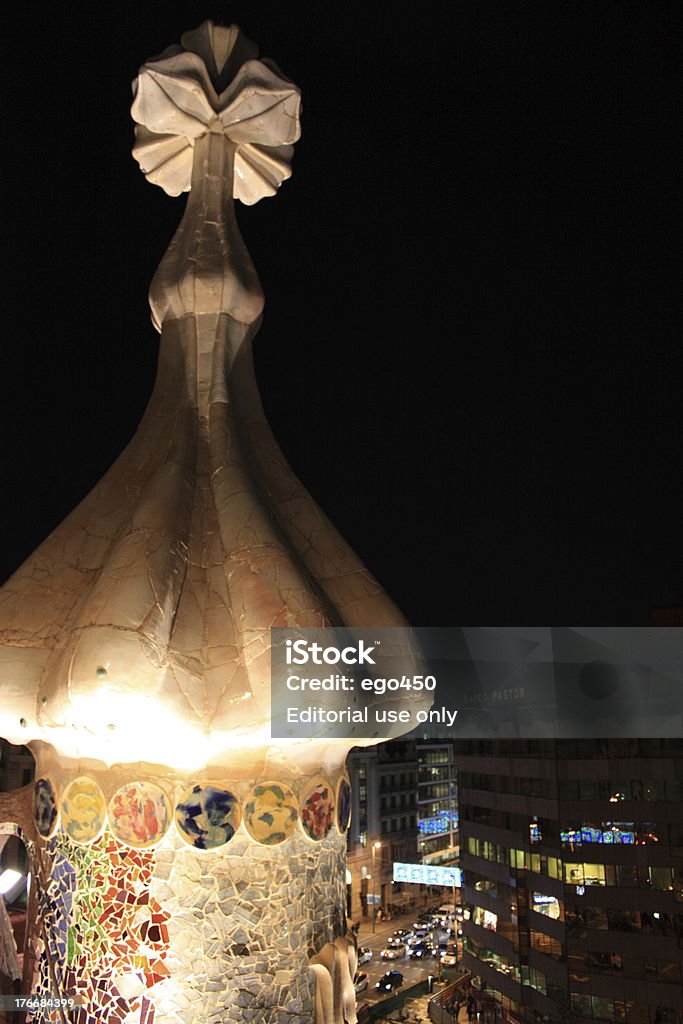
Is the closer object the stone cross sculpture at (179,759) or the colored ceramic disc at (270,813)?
the stone cross sculpture at (179,759)

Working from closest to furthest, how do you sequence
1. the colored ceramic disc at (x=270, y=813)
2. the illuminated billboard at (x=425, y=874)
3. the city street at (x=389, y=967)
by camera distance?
the colored ceramic disc at (x=270, y=813)
the illuminated billboard at (x=425, y=874)
the city street at (x=389, y=967)

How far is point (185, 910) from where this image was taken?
2602 millimetres

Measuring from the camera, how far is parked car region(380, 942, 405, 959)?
40.5 feet

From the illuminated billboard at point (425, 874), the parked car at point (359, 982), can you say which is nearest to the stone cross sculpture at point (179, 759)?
the parked car at point (359, 982)

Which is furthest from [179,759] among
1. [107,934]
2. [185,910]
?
[107,934]

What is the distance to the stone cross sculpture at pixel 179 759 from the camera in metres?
2.58

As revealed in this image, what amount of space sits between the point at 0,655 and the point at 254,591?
3.17 feet

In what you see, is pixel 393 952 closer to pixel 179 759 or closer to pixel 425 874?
pixel 425 874

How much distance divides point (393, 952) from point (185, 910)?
11545 millimetres

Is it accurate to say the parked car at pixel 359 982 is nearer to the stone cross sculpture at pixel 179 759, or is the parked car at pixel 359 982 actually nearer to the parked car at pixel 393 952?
the stone cross sculpture at pixel 179 759

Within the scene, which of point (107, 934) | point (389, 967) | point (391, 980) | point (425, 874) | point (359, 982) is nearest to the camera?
point (107, 934)

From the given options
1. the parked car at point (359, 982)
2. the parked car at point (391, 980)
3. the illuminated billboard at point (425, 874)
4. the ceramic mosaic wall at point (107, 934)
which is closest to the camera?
the ceramic mosaic wall at point (107, 934)

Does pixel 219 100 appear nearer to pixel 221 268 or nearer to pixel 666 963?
pixel 221 268

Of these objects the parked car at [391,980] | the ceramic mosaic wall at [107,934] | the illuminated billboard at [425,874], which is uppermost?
the ceramic mosaic wall at [107,934]
